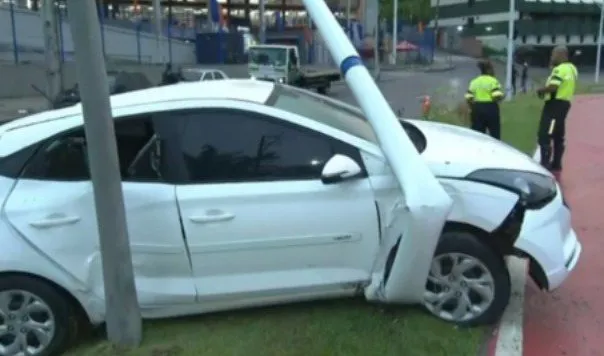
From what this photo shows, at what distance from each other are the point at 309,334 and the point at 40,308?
1609 millimetres

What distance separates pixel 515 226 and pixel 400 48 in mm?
67277

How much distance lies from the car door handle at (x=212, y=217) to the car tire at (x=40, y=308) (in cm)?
95

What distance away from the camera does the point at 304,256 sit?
4215 millimetres

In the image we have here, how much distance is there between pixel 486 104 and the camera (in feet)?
33.3

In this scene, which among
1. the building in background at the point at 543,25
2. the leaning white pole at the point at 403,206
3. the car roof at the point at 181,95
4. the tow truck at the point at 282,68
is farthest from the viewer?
the building in background at the point at 543,25

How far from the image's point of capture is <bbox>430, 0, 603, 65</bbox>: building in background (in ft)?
217

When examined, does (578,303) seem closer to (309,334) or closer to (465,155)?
(465,155)

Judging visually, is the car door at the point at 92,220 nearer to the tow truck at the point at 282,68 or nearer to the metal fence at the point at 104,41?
the metal fence at the point at 104,41

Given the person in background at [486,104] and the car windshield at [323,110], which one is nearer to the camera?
the car windshield at [323,110]

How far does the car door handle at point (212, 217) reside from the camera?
13.5 feet

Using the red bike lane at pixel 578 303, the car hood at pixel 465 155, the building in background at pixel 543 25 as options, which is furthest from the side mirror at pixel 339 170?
the building in background at pixel 543 25

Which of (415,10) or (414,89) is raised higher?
(415,10)

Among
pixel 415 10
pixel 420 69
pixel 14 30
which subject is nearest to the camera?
pixel 14 30

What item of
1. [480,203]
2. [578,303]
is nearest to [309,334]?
[480,203]
